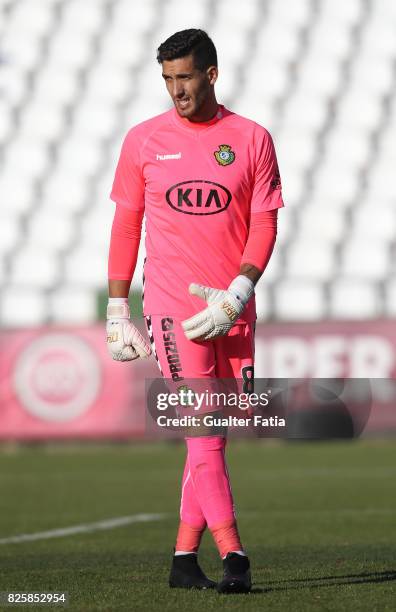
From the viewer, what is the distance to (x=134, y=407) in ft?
50.2

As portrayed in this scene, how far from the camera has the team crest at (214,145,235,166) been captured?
4.32 metres

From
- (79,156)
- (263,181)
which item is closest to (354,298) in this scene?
(79,156)

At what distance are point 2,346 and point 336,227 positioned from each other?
18.4 ft

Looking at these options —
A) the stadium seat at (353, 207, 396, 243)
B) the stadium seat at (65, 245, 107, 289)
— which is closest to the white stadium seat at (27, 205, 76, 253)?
the stadium seat at (65, 245, 107, 289)

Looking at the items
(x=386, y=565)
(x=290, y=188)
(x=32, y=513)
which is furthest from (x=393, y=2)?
(x=386, y=565)

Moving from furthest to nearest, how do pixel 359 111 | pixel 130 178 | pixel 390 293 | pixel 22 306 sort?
pixel 359 111 → pixel 22 306 → pixel 390 293 → pixel 130 178

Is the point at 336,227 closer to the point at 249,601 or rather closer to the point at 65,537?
the point at 65,537

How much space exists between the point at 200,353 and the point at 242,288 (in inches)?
10.2

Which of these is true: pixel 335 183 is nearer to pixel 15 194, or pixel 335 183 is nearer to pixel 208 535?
pixel 15 194

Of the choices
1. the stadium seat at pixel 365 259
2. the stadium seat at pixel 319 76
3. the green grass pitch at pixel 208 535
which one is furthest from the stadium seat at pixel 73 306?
the stadium seat at pixel 319 76

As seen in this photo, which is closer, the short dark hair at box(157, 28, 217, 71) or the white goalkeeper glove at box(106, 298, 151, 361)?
the short dark hair at box(157, 28, 217, 71)

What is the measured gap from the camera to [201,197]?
4305 mm

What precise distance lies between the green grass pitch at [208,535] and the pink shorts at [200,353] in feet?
2.29

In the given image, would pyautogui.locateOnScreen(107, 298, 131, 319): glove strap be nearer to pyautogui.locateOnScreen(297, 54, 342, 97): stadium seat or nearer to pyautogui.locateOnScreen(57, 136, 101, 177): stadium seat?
pyautogui.locateOnScreen(57, 136, 101, 177): stadium seat
